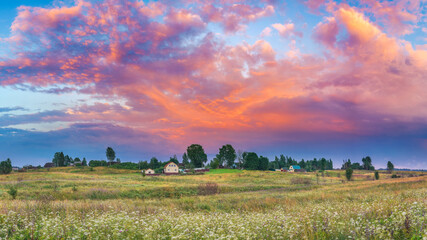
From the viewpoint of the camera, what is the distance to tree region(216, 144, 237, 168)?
153750 mm

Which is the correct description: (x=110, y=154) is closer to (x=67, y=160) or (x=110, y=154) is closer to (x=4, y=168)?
(x=67, y=160)

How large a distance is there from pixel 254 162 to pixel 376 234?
140 meters

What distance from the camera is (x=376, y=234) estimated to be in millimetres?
6355

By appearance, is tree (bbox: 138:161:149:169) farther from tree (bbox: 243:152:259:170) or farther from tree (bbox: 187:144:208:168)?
tree (bbox: 243:152:259:170)

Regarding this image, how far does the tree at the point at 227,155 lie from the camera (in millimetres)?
153750

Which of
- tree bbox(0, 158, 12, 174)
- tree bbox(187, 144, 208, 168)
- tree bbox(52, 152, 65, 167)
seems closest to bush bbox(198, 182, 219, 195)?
tree bbox(0, 158, 12, 174)

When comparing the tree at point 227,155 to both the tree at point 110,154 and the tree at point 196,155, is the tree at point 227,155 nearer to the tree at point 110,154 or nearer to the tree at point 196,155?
the tree at point 196,155

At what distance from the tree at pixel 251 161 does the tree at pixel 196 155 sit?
2510 cm

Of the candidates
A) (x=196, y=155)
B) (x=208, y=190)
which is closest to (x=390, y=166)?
(x=196, y=155)

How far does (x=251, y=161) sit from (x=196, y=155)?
103 ft

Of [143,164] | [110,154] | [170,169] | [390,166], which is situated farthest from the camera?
[110,154]

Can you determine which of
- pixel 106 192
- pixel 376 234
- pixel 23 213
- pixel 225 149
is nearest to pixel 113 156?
pixel 225 149

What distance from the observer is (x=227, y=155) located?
154000 mm

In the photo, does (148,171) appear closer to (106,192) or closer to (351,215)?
(106,192)
